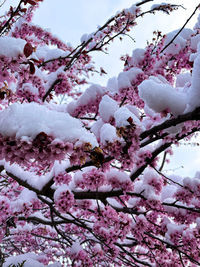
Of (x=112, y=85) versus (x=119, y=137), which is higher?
(x=112, y=85)

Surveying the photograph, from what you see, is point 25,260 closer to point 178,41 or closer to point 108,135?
point 108,135

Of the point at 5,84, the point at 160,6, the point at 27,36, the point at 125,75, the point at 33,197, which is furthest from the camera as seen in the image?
the point at 27,36

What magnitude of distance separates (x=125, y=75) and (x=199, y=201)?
2772mm

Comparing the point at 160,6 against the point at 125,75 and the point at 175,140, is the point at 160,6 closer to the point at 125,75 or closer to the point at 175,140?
the point at 125,75

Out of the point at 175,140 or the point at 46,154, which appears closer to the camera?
the point at 46,154

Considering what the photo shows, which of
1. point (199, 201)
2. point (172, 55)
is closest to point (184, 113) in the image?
point (172, 55)

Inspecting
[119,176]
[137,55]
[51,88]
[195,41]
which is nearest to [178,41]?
[195,41]

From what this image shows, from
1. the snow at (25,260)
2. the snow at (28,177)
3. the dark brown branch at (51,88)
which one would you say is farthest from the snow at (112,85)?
the snow at (25,260)

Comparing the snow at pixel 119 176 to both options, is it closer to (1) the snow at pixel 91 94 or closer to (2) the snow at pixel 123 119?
(1) the snow at pixel 91 94

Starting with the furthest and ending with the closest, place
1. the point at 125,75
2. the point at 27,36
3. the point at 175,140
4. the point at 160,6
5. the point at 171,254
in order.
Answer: the point at 27,36
the point at 171,254
the point at 160,6
the point at 125,75
the point at 175,140

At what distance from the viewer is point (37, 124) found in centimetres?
129

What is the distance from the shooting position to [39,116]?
138cm

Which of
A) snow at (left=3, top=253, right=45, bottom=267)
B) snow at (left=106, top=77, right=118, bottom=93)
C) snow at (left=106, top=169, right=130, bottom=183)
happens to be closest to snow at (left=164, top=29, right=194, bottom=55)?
snow at (left=106, top=77, right=118, bottom=93)

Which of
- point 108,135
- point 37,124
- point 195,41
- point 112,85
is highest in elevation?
point 195,41
